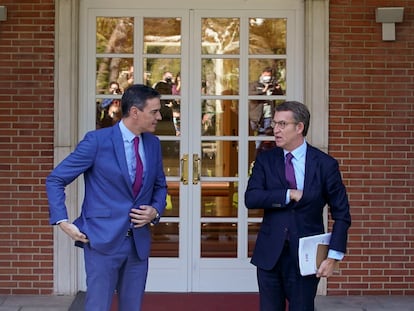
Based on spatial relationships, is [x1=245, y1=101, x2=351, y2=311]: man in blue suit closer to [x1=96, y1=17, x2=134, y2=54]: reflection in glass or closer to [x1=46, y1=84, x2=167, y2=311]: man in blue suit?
[x1=46, y1=84, x2=167, y2=311]: man in blue suit

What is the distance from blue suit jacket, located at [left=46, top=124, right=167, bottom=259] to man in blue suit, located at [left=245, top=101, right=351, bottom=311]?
2.26 ft

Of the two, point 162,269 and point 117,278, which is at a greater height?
point 117,278

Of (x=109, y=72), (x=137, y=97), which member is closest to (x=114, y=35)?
(x=109, y=72)

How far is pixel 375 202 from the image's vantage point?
20.4 ft

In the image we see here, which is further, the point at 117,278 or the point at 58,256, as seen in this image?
the point at 58,256

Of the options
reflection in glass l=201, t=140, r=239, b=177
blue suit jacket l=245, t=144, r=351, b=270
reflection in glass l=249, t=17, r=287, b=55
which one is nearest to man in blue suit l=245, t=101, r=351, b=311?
blue suit jacket l=245, t=144, r=351, b=270

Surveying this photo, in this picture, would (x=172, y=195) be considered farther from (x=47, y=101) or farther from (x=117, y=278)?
(x=117, y=278)

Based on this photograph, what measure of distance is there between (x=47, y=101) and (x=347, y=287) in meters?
3.12

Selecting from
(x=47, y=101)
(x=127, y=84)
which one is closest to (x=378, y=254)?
(x=127, y=84)

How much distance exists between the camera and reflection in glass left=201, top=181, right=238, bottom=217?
6.42 metres

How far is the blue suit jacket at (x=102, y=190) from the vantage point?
12.4ft

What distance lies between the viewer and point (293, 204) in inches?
153

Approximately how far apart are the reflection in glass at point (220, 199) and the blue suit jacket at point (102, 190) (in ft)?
8.26

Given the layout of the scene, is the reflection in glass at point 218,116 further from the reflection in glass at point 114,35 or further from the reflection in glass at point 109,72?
the reflection in glass at point 114,35
